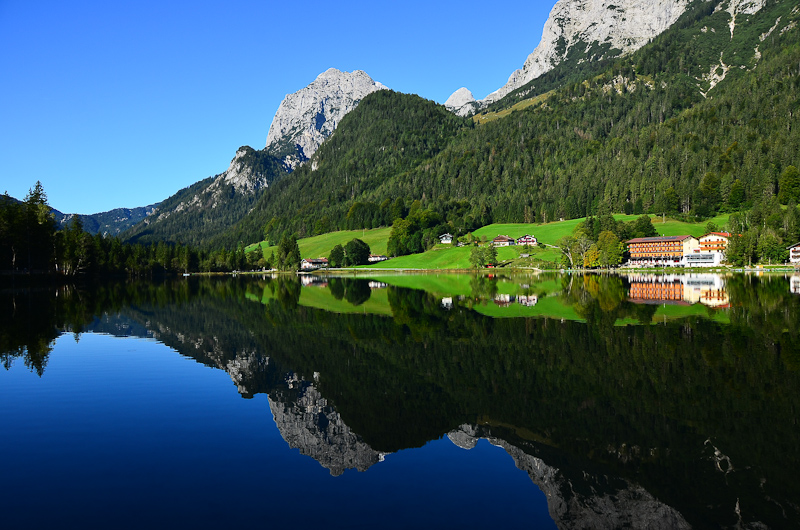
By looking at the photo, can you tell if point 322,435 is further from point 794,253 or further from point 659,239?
point 659,239

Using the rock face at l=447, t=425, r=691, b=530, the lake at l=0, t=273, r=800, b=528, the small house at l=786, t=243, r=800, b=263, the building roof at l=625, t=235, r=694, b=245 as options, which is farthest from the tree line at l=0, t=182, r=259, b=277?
the small house at l=786, t=243, r=800, b=263

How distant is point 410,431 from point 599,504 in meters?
6.63

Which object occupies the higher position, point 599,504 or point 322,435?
point 322,435

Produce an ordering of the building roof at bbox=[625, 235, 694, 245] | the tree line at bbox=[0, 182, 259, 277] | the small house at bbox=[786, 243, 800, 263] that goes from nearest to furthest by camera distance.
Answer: the tree line at bbox=[0, 182, 259, 277], the small house at bbox=[786, 243, 800, 263], the building roof at bbox=[625, 235, 694, 245]

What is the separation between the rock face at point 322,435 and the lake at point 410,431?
87 millimetres

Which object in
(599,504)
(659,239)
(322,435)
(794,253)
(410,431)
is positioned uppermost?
(659,239)

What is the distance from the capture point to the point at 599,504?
12359mm

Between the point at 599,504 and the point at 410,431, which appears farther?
the point at 410,431

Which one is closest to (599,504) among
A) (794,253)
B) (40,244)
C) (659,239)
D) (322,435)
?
(322,435)

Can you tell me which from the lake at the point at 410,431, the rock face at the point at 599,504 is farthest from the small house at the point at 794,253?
the rock face at the point at 599,504

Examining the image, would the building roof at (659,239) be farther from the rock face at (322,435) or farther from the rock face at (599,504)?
the rock face at (599,504)

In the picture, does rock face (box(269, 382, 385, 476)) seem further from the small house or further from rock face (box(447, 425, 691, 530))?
the small house

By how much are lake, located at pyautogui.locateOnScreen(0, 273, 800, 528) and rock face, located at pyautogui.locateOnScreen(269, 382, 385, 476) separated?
0.09 metres

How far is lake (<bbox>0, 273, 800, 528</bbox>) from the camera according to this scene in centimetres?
1188
